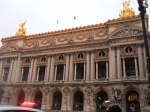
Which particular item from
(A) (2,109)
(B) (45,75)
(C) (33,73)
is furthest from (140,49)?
(A) (2,109)

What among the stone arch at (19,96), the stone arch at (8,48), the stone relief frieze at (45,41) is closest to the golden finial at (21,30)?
the stone arch at (8,48)

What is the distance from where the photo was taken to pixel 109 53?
100 feet

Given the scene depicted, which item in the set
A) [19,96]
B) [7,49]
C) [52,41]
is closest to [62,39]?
[52,41]

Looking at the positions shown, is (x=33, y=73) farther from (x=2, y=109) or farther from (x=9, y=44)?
(x=2, y=109)

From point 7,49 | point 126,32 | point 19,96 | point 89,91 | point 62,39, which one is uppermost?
point 62,39

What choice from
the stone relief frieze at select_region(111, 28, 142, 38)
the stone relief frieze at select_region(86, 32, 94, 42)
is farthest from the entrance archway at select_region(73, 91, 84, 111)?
the stone relief frieze at select_region(111, 28, 142, 38)

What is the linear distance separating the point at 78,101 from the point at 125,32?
13.9 metres

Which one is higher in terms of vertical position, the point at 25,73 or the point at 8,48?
the point at 8,48

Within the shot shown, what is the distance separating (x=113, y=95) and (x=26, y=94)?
16721 millimetres

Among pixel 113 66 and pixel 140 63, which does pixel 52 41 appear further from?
pixel 140 63

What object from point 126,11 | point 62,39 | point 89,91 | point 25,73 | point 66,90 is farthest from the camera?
point 25,73

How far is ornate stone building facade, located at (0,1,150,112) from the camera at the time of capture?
27.9 meters

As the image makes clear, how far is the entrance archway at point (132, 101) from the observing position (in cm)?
2688

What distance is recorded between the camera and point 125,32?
1193 inches
